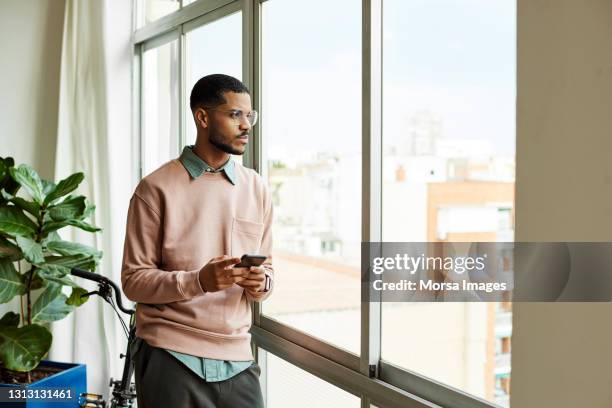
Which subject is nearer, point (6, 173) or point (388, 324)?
point (388, 324)

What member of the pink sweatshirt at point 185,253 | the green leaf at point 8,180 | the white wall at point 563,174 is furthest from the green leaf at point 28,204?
the white wall at point 563,174

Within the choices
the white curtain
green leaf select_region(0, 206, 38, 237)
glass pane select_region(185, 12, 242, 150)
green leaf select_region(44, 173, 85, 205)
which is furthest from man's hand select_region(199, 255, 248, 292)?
the white curtain

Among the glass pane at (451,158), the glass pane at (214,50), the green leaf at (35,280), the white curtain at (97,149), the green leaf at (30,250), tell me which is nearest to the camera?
the glass pane at (451,158)

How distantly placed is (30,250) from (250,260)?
6.09ft

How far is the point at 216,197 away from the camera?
6.83 ft

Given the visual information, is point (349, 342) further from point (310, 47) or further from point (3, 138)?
point (3, 138)

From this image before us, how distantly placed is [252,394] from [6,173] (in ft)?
6.75

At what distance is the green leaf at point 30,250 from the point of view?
10.8 feet

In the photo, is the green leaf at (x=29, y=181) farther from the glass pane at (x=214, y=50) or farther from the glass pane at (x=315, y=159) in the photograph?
the glass pane at (x=315, y=159)

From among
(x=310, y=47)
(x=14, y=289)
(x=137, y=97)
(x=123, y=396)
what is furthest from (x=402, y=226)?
(x=137, y=97)

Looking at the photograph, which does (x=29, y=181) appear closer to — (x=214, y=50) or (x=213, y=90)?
(x=214, y=50)

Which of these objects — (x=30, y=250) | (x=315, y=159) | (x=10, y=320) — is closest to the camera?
(x=315, y=159)

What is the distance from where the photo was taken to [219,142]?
2037mm

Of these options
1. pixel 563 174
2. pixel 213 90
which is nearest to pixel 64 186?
pixel 213 90
